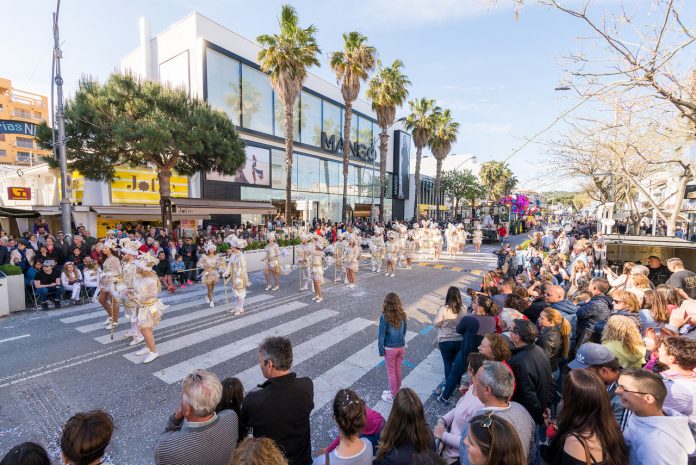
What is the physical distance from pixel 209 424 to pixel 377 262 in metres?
13.3

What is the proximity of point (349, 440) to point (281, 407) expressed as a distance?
0.62m

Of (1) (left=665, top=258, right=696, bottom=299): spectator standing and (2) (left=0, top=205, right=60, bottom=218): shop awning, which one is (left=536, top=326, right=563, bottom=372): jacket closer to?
(1) (left=665, top=258, right=696, bottom=299): spectator standing

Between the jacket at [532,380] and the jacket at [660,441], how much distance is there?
95 cm

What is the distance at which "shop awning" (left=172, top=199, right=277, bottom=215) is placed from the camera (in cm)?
1897

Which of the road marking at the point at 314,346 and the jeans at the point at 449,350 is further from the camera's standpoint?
the road marking at the point at 314,346

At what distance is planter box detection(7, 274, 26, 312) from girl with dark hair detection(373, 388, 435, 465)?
436 inches

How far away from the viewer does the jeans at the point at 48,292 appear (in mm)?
8969

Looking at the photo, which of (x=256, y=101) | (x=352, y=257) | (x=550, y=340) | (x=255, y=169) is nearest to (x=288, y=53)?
(x=256, y=101)

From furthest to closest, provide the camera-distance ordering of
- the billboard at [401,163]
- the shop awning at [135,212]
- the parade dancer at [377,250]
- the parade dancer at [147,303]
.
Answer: the billboard at [401,163] → the shop awning at [135,212] → the parade dancer at [377,250] → the parade dancer at [147,303]

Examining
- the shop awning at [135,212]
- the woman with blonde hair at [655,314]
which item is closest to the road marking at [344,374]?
the woman with blonde hair at [655,314]

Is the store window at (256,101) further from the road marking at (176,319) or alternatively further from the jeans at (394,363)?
the jeans at (394,363)

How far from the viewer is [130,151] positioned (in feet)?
53.3

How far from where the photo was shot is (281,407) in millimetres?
2600

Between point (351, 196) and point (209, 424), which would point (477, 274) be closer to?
point (209, 424)
